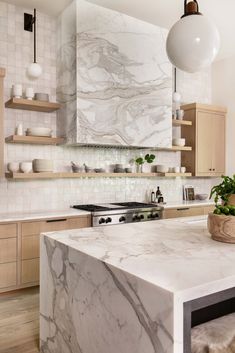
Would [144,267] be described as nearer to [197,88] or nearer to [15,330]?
[15,330]

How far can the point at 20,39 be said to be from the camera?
417 centimetres

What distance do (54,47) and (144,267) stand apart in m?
3.80

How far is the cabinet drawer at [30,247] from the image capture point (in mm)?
3574

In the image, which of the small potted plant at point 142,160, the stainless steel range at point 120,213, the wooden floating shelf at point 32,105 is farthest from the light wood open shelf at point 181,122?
Result: the wooden floating shelf at point 32,105

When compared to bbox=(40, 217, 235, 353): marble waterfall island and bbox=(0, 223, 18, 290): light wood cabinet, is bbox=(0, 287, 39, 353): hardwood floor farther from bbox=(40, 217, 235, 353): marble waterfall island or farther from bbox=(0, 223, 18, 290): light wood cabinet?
bbox=(40, 217, 235, 353): marble waterfall island

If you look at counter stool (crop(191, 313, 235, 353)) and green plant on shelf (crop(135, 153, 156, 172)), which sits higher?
green plant on shelf (crop(135, 153, 156, 172))

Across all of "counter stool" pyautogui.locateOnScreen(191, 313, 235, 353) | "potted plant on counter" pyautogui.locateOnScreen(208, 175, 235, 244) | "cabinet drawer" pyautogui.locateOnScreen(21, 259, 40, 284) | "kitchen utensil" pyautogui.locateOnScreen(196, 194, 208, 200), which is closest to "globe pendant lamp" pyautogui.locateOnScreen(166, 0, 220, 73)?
"potted plant on counter" pyautogui.locateOnScreen(208, 175, 235, 244)

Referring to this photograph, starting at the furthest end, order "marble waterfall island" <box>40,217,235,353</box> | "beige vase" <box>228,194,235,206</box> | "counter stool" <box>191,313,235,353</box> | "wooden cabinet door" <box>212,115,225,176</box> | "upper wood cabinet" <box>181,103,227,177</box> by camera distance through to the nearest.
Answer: "wooden cabinet door" <box>212,115,225,176</box> → "upper wood cabinet" <box>181,103,227,177</box> → "beige vase" <box>228,194,235,206</box> → "counter stool" <box>191,313,235,353</box> → "marble waterfall island" <box>40,217,235,353</box>

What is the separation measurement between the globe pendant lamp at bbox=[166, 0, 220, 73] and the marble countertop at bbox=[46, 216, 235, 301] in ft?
3.72

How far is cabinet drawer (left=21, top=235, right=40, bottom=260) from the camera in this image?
357 cm

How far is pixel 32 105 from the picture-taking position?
3.96m

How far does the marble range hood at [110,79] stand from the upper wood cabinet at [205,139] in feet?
2.69

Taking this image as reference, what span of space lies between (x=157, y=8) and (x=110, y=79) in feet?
3.55

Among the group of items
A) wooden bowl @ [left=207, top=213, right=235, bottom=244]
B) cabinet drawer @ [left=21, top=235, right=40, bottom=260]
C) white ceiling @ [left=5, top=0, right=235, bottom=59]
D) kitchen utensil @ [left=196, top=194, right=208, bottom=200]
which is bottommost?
cabinet drawer @ [left=21, top=235, right=40, bottom=260]
